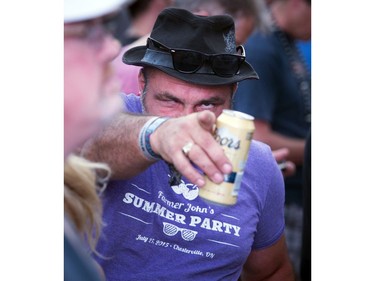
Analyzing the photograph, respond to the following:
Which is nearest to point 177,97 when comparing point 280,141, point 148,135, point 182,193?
point 182,193

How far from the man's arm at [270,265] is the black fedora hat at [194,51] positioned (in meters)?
0.42

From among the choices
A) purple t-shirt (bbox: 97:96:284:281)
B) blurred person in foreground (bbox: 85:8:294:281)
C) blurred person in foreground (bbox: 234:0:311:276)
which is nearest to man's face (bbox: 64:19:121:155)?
blurred person in foreground (bbox: 85:8:294:281)

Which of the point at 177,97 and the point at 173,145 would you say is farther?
the point at 177,97

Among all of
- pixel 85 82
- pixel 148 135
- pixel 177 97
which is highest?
pixel 85 82

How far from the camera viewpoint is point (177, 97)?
214cm

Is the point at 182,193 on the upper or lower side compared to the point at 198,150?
lower

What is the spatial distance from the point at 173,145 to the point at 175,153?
0.02m

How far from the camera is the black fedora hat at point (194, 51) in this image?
6.97ft

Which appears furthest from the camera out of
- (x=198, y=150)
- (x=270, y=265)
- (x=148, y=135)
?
(x=270, y=265)

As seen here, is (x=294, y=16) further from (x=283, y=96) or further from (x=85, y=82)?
(x=85, y=82)

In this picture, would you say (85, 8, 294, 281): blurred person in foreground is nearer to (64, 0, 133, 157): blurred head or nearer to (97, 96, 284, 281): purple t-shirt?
(97, 96, 284, 281): purple t-shirt
